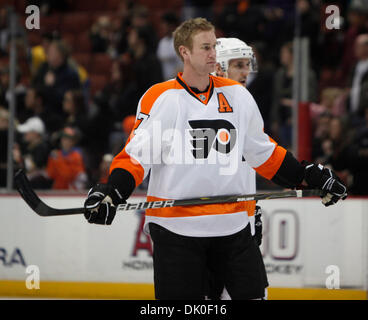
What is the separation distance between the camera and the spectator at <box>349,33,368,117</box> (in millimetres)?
6945

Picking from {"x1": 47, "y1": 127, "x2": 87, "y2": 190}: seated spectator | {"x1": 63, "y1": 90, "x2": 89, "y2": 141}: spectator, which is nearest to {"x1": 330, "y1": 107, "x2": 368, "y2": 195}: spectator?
{"x1": 47, "y1": 127, "x2": 87, "y2": 190}: seated spectator

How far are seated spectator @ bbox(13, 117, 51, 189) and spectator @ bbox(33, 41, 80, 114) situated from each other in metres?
0.64

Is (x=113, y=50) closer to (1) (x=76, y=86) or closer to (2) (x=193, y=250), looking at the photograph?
(1) (x=76, y=86)

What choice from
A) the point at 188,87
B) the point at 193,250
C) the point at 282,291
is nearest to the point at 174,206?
the point at 193,250

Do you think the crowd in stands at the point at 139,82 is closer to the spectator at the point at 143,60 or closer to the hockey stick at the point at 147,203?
the spectator at the point at 143,60

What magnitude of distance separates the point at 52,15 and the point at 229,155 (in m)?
5.88

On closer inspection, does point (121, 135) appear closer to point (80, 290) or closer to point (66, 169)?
point (66, 169)

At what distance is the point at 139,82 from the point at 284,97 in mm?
1508

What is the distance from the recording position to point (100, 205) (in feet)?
10.8

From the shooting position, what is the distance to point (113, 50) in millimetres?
8719

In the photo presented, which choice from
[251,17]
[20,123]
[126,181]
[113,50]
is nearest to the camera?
[126,181]

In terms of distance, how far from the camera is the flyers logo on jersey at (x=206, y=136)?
3387mm

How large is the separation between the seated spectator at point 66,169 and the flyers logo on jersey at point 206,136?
3.32m

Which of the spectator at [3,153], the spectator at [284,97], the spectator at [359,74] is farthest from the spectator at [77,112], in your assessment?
the spectator at [359,74]
